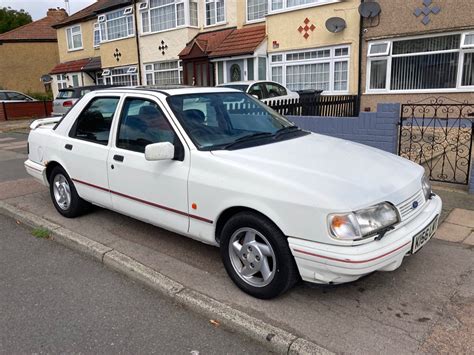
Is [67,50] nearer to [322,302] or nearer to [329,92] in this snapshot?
[329,92]

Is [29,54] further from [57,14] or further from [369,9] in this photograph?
[369,9]

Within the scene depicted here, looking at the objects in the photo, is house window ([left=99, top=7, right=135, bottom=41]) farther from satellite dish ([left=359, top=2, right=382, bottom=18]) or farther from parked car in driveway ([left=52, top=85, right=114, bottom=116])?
satellite dish ([left=359, top=2, right=382, bottom=18])

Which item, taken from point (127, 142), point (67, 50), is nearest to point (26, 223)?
point (127, 142)

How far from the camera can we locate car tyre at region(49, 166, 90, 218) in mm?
5078

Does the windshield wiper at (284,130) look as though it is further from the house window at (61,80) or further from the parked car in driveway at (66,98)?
the house window at (61,80)

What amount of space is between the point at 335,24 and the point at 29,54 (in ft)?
91.1

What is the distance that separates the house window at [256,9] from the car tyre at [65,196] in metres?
12.6

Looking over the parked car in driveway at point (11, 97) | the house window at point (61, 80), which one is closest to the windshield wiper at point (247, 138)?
the parked car in driveway at point (11, 97)

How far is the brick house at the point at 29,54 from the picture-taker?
31.4 m

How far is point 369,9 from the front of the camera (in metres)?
12.2

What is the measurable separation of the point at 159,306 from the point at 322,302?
4.22ft

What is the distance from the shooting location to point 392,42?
12273 millimetres

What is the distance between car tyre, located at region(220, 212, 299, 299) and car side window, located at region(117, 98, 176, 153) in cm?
105

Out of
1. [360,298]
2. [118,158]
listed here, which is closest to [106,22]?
[118,158]
